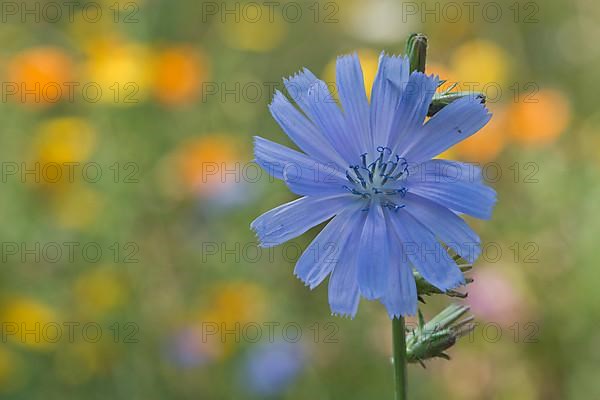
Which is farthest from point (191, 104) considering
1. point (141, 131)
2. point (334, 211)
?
point (334, 211)

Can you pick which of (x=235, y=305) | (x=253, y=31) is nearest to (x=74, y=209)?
(x=235, y=305)

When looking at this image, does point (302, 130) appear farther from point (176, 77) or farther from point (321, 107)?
point (176, 77)

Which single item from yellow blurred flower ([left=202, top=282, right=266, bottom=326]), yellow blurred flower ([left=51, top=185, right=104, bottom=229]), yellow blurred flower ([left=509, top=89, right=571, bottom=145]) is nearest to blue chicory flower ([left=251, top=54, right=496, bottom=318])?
yellow blurred flower ([left=202, top=282, right=266, bottom=326])

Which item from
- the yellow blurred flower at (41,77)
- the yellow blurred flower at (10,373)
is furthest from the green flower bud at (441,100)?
the yellow blurred flower at (41,77)

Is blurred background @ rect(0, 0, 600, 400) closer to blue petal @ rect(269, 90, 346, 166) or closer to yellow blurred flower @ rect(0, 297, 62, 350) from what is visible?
yellow blurred flower @ rect(0, 297, 62, 350)

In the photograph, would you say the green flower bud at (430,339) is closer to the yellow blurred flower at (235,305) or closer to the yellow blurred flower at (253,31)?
the yellow blurred flower at (235,305)

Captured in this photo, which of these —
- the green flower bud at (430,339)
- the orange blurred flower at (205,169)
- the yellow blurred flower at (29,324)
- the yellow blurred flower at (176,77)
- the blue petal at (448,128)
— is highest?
the yellow blurred flower at (176,77)
